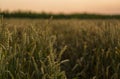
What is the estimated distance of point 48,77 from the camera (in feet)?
7.08

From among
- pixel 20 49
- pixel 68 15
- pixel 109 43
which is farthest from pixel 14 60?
pixel 68 15

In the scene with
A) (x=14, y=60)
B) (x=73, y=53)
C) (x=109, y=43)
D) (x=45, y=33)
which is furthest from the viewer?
(x=73, y=53)

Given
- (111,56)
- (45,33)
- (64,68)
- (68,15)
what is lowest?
(68,15)

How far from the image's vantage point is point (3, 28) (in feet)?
9.29

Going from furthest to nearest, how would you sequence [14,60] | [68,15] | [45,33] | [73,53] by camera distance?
[68,15] < [73,53] < [45,33] < [14,60]

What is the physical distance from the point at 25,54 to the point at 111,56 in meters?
0.81

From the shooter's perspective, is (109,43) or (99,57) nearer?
(99,57)

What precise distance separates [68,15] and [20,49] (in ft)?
58.3

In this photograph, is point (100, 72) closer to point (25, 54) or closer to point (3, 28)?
point (25, 54)

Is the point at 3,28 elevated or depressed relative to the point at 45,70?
elevated

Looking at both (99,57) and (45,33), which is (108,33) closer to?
(99,57)

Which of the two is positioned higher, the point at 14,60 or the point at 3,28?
the point at 3,28

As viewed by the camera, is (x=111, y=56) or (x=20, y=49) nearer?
(x=20, y=49)

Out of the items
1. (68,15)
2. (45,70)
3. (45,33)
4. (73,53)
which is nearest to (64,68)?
(73,53)
